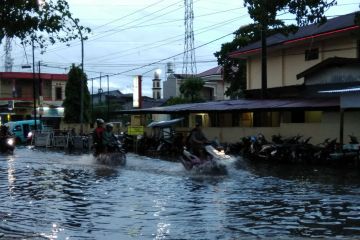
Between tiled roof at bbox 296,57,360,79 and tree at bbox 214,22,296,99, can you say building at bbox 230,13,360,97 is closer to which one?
tiled roof at bbox 296,57,360,79

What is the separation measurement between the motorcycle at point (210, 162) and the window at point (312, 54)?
52.7ft

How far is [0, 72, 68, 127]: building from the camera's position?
210 ft

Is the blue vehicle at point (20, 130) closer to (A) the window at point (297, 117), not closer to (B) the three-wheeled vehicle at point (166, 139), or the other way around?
(B) the three-wheeled vehicle at point (166, 139)

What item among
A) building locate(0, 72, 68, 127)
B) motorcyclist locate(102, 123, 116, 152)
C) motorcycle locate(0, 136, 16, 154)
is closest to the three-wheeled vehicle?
motorcycle locate(0, 136, 16, 154)

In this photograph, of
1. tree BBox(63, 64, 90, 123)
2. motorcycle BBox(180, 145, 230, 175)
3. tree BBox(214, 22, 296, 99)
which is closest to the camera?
motorcycle BBox(180, 145, 230, 175)

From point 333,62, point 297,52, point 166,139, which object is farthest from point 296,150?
point 297,52

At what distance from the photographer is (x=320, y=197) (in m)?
12.9

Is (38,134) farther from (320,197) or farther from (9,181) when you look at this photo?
(320,197)

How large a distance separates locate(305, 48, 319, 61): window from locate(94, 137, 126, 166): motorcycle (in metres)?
14.4

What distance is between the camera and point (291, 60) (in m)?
34.5

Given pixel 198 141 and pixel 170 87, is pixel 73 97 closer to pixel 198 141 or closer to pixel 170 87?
pixel 170 87

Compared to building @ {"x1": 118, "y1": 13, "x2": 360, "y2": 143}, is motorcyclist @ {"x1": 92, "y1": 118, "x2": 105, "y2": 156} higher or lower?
lower

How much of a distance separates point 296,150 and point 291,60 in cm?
1149

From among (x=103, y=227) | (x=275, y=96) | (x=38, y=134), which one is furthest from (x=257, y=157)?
(x=38, y=134)
